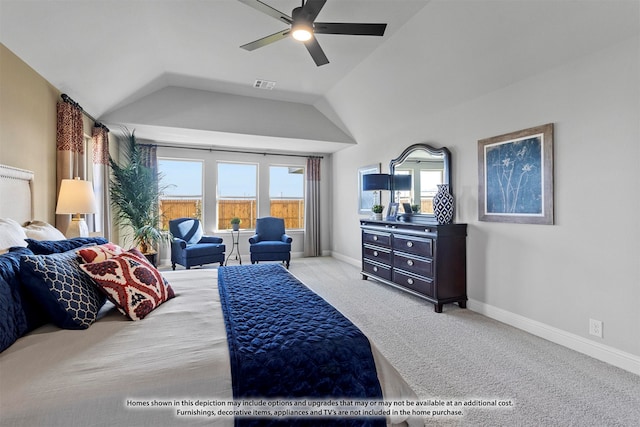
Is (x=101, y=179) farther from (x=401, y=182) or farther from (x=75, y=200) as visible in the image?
(x=401, y=182)

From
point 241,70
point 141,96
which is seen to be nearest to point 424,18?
point 241,70

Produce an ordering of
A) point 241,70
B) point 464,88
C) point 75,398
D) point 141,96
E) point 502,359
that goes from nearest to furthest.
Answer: point 75,398
point 502,359
point 464,88
point 241,70
point 141,96

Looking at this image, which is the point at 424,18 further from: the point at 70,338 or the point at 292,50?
the point at 70,338

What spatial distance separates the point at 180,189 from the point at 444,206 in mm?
5061

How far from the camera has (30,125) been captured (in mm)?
2674

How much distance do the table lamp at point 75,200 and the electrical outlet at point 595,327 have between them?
4.54 meters

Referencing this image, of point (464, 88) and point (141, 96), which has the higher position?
point (141, 96)

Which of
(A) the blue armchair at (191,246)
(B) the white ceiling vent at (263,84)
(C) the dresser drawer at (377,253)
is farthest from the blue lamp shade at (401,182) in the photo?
(A) the blue armchair at (191,246)

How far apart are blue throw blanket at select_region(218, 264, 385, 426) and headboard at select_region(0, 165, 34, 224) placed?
2.11 metres

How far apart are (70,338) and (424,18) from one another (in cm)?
364

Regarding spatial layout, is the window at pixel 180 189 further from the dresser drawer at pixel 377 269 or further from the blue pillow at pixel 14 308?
the blue pillow at pixel 14 308

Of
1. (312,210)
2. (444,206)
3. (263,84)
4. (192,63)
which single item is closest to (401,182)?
(444,206)

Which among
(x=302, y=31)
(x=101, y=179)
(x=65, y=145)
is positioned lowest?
(x=101, y=179)

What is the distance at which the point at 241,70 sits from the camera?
420 centimetres
